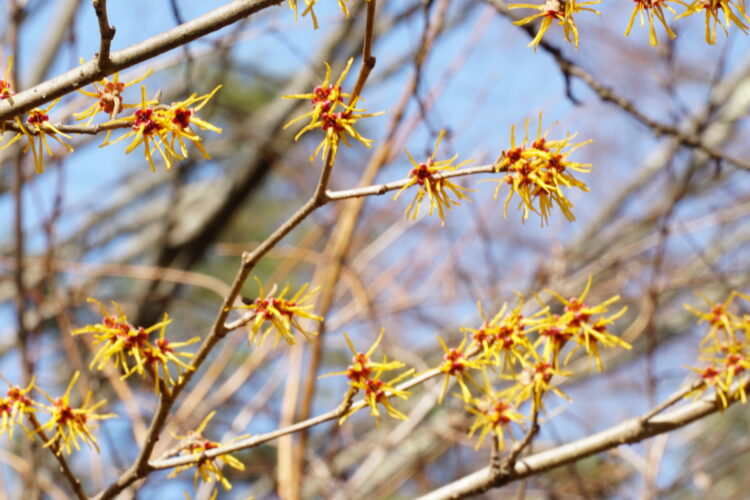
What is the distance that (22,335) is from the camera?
2156mm

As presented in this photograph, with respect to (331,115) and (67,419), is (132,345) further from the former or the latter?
(331,115)

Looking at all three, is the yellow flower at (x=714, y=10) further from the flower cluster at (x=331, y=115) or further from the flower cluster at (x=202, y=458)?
the flower cluster at (x=202, y=458)

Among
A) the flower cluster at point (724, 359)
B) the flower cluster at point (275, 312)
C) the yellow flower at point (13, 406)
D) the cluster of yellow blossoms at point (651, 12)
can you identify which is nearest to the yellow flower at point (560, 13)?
the cluster of yellow blossoms at point (651, 12)

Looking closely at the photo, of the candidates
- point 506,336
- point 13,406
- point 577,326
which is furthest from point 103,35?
point 577,326

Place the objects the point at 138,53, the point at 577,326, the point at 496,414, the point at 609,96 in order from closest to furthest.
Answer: the point at 138,53
the point at 577,326
the point at 496,414
the point at 609,96

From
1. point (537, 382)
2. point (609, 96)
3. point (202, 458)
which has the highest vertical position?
point (609, 96)

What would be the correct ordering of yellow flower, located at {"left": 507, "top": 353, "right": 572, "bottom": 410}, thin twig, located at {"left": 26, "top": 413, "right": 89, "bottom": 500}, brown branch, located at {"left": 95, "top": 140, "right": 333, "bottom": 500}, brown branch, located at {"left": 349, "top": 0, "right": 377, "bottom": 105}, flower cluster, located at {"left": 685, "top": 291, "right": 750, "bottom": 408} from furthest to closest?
flower cluster, located at {"left": 685, "top": 291, "right": 750, "bottom": 408}
yellow flower, located at {"left": 507, "top": 353, "right": 572, "bottom": 410}
thin twig, located at {"left": 26, "top": 413, "right": 89, "bottom": 500}
brown branch, located at {"left": 95, "top": 140, "right": 333, "bottom": 500}
brown branch, located at {"left": 349, "top": 0, "right": 377, "bottom": 105}

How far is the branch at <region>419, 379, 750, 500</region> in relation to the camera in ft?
4.94

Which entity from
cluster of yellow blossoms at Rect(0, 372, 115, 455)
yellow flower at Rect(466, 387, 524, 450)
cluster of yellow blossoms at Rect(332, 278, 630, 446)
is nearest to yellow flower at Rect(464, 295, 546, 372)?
cluster of yellow blossoms at Rect(332, 278, 630, 446)

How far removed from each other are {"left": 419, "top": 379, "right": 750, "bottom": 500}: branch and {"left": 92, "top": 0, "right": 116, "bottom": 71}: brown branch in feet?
2.97

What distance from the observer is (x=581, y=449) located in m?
1.52

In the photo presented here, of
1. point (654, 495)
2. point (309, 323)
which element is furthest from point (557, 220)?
point (654, 495)

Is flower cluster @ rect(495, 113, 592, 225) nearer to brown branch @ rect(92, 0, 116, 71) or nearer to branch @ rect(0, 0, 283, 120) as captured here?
branch @ rect(0, 0, 283, 120)

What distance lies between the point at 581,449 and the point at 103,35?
1.04 meters
